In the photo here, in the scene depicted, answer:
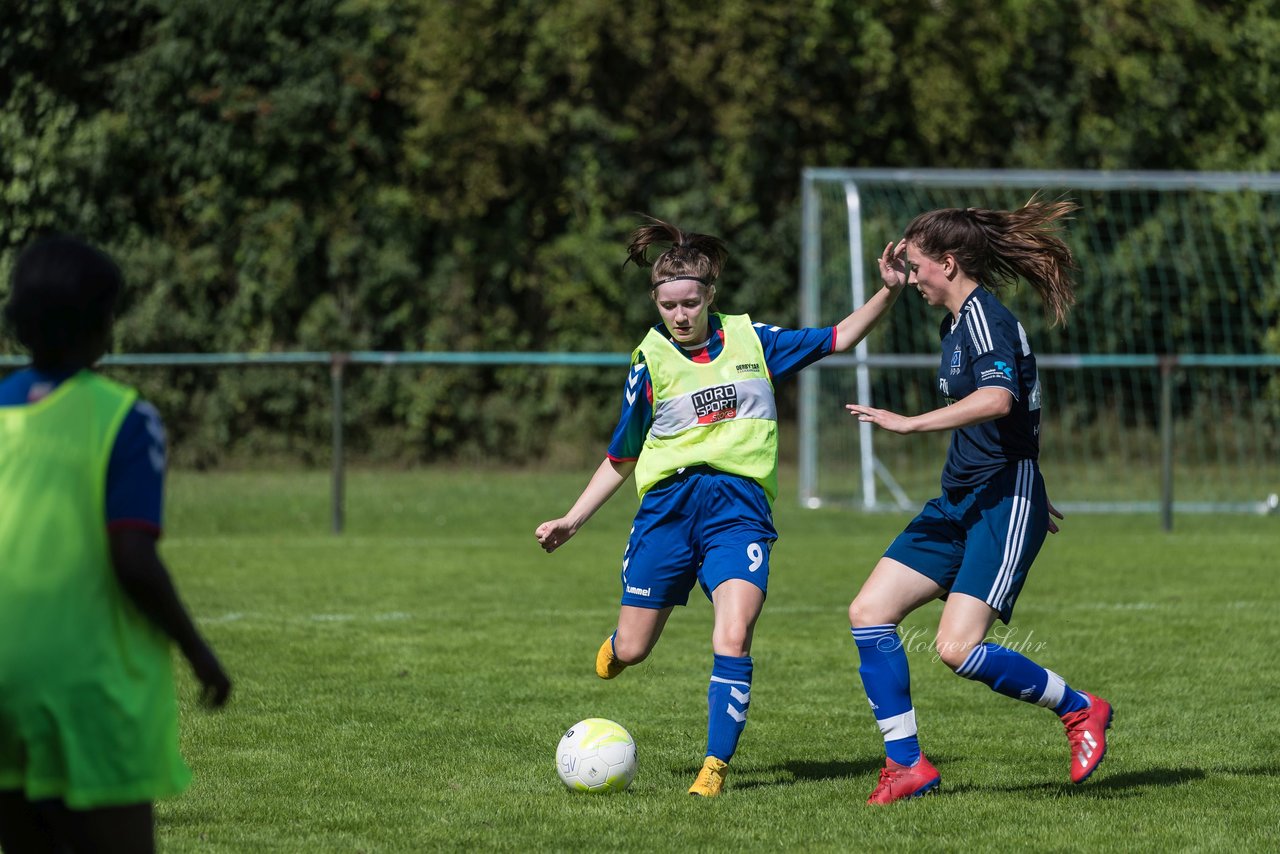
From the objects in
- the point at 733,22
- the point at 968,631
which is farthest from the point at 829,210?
Result: the point at 968,631

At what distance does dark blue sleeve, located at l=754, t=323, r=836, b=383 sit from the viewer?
18.3ft

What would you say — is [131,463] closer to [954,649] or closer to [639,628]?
[639,628]

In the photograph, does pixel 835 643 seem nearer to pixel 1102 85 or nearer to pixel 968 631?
pixel 968 631

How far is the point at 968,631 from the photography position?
500 cm

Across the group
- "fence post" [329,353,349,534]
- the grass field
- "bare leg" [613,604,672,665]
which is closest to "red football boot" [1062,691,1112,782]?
the grass field

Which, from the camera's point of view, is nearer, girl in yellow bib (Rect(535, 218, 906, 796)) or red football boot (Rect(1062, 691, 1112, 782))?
red football boot (Rect(1062, 691, 1112, 782))

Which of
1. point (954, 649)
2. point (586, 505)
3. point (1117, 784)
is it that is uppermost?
point (586, 505)

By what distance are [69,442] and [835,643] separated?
235 inches

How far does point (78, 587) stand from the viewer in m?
2.84

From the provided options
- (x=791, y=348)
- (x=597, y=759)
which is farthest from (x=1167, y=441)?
(x=597, y=759)

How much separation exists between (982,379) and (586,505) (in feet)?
4.67

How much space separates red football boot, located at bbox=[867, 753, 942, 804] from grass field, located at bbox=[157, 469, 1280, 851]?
73 millimetres

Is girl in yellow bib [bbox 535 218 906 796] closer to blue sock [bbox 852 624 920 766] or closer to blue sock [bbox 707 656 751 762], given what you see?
blue sock [bbox 707 656 751 762]

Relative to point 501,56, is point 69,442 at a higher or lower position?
lower
